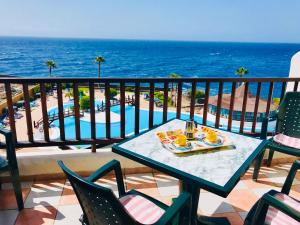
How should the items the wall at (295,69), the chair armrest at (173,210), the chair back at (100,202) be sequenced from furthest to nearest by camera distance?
the wall at (295,69) → the chair armrest at (173,210) → the chair back at (100,202)

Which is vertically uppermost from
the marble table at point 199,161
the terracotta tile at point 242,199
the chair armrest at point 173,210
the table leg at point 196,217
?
the marble table at point 199,161

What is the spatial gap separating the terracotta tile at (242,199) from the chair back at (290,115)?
953 millimetres

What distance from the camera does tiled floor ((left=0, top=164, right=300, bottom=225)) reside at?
216cm

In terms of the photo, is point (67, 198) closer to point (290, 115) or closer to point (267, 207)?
point (267, 207)

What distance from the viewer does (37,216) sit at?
2158mm

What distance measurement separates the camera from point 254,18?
9050 cm

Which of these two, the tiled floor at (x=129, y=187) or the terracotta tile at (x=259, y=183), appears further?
the terracotta tile at (x=259, y=183)

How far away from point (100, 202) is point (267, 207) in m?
0.93

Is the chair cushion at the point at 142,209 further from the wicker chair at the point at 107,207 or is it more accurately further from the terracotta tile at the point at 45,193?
the terracotta tile at the point at 45,193

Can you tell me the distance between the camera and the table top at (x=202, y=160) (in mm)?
1317

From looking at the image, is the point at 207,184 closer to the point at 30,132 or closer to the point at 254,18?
the point at 30,132

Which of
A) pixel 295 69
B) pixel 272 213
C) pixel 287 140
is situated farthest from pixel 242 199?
pixel 295 69

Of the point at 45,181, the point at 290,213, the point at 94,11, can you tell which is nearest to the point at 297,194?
the point at 290,213

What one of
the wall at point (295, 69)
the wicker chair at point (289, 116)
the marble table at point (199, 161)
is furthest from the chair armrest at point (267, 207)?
the wall at point (295, 69)
